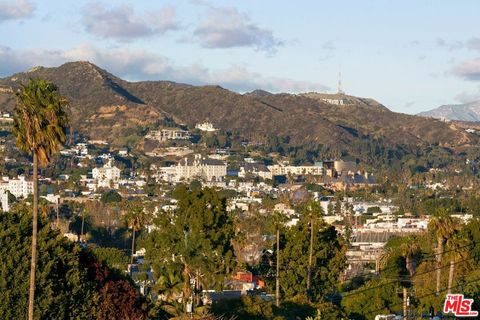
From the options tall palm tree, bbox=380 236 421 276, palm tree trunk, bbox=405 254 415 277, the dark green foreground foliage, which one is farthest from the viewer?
tall palm tree, bbox=380 236 421 276

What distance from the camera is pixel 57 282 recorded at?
4494 centimetres

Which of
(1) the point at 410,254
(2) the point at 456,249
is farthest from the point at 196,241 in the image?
(1) the point at 410,254

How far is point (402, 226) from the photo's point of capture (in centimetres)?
16150

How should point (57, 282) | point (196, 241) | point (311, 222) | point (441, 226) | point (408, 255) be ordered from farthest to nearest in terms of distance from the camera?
1. point (408, 255)
2. point (311, 222)
3. point (441, 226)
4. point (196, 241)
5. point (57, 282)

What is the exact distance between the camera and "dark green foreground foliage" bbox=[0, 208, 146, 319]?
44.1 metres

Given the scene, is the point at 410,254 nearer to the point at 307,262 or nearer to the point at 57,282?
the point at 307,262

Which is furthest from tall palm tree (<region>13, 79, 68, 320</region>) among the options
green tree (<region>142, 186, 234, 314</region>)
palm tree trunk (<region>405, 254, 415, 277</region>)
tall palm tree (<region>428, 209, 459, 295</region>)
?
palm tree trunk (<region>405, 254, 415, 277</region>)

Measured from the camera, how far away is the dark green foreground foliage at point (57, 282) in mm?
44094

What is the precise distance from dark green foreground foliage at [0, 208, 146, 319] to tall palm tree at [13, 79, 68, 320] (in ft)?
18.1

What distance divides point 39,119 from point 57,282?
26.7 feet

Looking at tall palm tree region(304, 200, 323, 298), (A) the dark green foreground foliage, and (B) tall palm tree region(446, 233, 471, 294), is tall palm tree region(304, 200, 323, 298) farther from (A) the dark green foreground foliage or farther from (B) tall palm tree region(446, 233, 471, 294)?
(A) the dark green foreground foliage

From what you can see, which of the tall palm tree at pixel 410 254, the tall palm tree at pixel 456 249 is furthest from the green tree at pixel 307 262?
the tall palm tree at pixel 410 254

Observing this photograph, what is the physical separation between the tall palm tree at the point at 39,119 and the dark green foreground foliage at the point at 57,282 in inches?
217

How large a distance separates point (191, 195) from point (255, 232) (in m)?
62.1
